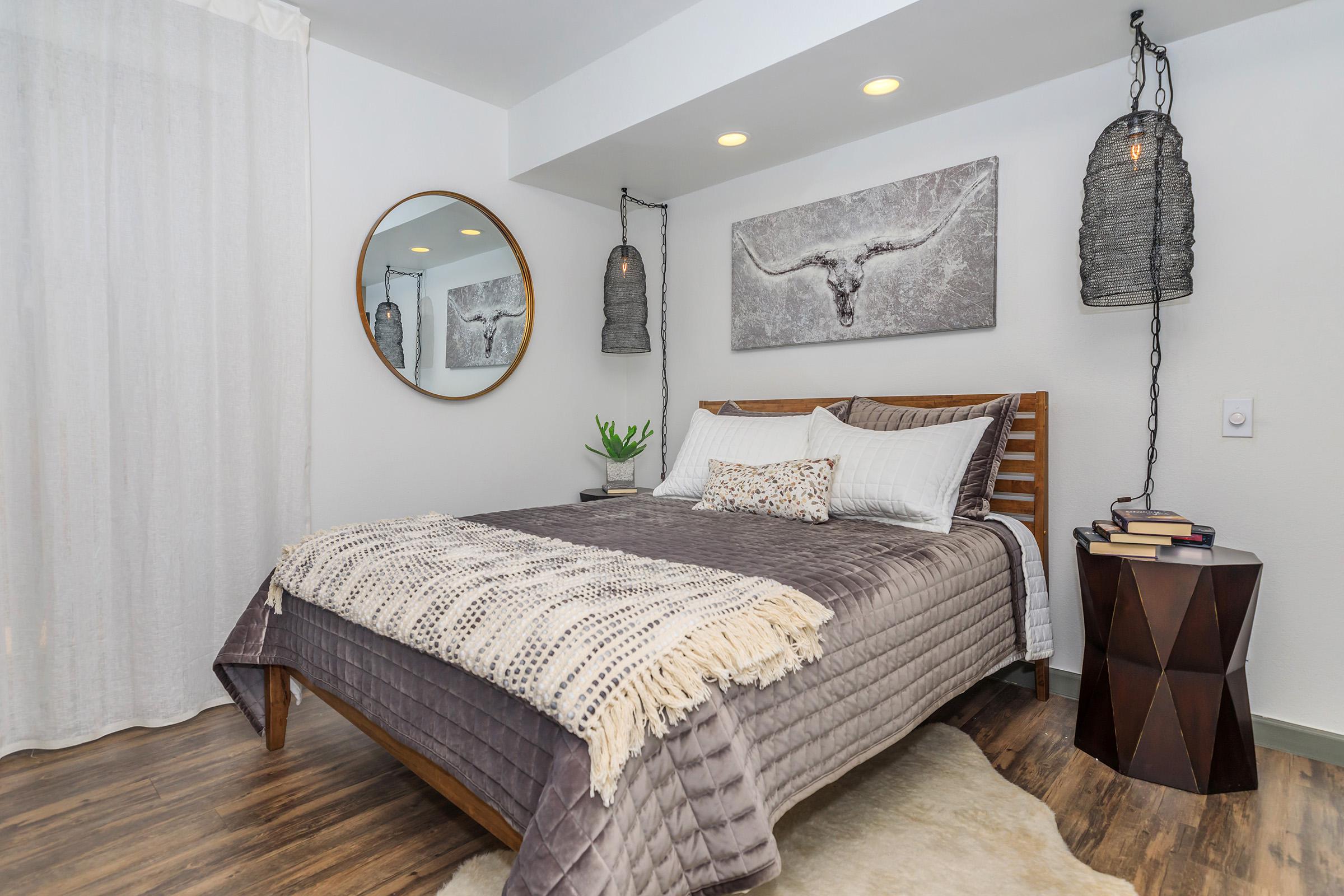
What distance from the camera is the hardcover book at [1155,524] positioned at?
1.96m

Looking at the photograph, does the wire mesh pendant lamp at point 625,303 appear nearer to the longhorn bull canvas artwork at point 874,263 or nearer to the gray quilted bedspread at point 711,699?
the longhorn bull canvas artwork at point 874,263

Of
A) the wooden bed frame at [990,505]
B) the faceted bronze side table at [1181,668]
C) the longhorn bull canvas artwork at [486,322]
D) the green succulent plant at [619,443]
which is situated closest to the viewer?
the wooden bed frame at [990,505]

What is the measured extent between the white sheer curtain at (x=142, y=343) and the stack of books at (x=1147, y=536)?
9.13ft

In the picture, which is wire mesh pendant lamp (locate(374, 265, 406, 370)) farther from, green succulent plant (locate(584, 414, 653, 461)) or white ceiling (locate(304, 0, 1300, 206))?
green succulent plant (locate(584, 414, 653, 461))

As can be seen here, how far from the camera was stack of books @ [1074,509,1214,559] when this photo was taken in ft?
6.41

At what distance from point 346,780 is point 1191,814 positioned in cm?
221

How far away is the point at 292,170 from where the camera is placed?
264 cm

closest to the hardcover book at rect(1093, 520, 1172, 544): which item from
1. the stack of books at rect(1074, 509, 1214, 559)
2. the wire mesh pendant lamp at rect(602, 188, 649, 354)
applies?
the stack of books at rect(1074, 509, 1214, 559)

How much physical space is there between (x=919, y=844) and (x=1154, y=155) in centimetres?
206

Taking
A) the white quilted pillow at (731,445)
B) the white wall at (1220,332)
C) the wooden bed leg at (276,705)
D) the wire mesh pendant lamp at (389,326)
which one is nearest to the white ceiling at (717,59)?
the white wall at (1220,332)

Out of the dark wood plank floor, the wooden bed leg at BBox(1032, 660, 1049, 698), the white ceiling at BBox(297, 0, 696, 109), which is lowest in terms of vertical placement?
the dark wood plank floor

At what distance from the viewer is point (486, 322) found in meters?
3.40

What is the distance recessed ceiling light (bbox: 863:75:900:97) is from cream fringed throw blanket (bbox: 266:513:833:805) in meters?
1.93

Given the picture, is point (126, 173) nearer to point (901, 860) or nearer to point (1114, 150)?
point (901, 860)
